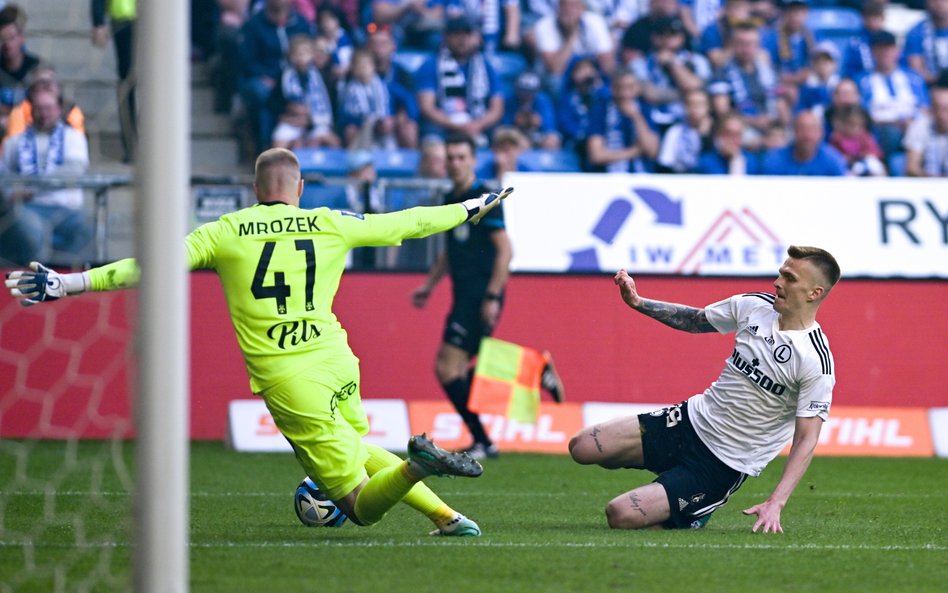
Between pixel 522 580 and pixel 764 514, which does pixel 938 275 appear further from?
pixel 522 580

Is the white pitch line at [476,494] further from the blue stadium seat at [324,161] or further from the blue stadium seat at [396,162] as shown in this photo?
the blue stadium seat at [396,162]

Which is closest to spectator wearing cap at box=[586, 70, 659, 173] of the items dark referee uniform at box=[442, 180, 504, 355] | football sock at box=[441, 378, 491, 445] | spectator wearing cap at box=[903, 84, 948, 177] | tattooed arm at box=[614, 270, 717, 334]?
spectator wearing cap at box=[903, 84, 948, 177]

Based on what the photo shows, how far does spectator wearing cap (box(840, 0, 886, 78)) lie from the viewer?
55.6ft

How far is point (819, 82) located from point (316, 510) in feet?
36.7

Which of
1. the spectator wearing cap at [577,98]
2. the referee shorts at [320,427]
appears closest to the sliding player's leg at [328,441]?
the referee shorts at [320,427]

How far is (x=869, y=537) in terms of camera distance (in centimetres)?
705

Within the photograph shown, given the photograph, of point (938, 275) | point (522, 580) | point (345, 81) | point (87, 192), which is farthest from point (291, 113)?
point (522, 580)

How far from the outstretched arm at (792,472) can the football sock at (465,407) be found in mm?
4642

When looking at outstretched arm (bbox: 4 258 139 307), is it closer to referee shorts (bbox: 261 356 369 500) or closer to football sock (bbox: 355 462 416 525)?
referee shorts (bbox: 261 356 369 500)

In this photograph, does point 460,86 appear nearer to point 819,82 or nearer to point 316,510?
point 819,82

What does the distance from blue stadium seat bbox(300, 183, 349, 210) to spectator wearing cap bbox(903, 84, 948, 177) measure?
639 cm

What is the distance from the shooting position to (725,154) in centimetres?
1496

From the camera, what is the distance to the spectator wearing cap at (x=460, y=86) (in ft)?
50.9

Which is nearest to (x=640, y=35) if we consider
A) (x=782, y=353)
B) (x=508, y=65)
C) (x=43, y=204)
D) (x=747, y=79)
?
(x=747, y=79)
